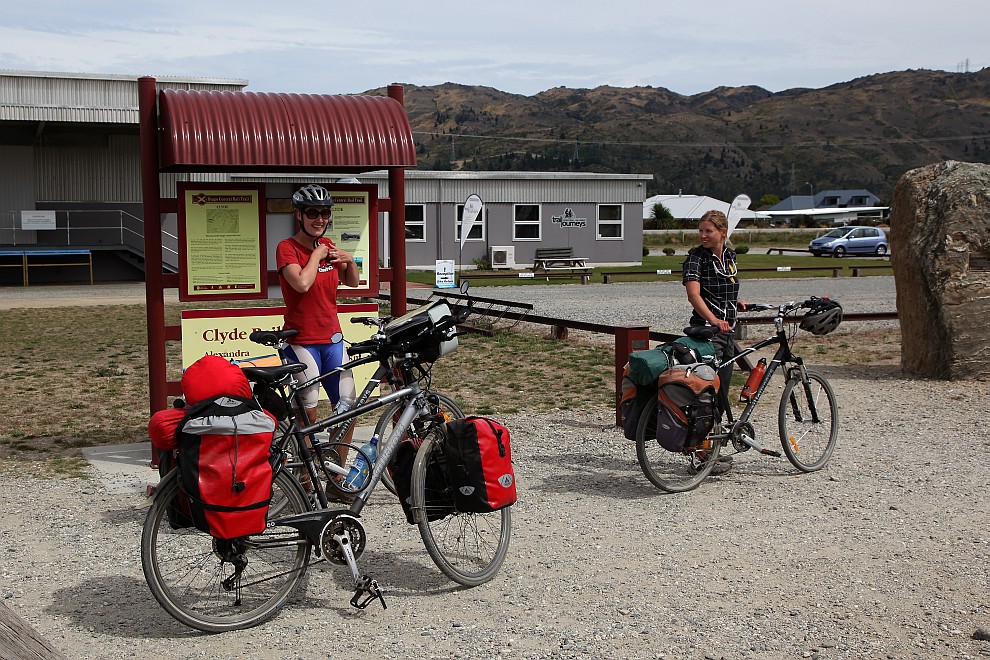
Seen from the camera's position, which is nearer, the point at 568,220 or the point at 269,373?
the point at 269,373

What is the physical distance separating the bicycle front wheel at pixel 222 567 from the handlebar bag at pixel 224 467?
0.55 feet

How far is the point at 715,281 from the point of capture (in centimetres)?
733

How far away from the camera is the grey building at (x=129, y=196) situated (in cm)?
2969

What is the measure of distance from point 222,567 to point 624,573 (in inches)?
73.7

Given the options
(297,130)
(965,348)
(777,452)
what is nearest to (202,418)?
(297,130)

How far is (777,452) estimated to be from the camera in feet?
24.8

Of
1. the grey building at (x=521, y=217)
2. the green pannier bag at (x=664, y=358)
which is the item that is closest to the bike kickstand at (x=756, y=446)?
the green pannier bag at (x=664, y=358)

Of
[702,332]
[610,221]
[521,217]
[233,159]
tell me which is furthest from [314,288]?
[610,221]

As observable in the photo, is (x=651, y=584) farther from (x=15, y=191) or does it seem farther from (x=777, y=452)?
(x=15, y=191)

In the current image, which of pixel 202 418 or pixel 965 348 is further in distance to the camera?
pixel 965 348

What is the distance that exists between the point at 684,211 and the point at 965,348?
83.2 m

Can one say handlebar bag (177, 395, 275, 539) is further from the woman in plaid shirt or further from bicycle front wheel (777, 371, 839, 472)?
bicycle front wheel (777, 371, 839, 472)

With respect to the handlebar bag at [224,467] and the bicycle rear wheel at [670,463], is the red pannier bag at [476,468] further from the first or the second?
the bicycle rear wheel at [670,463]

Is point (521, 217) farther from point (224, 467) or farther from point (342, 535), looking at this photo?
point (224, 467)
